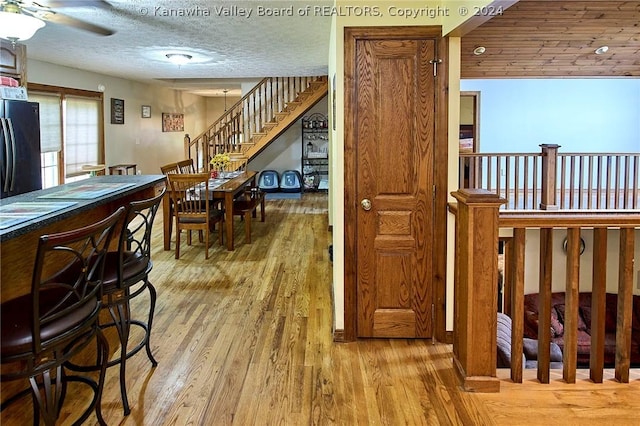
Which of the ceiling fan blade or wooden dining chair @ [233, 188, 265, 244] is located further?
wooden dining chair @ [233, 188, 265, 244]

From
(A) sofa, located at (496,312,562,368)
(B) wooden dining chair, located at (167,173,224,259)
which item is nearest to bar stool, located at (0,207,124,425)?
(A) sofa, located at (496,312,562,368)

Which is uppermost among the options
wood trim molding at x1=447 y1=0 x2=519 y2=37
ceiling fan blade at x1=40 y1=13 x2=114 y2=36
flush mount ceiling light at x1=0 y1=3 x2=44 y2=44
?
ceiling fan blade at x1=40 y1=13 x2=114 y2=36

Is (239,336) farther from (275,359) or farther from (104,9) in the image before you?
(104,9)

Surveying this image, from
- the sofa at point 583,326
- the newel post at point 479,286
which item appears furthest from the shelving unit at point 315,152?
the newel post at point 479,286

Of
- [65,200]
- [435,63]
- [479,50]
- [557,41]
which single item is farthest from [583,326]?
[65,200]

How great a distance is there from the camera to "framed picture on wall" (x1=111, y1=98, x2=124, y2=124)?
9.04 m

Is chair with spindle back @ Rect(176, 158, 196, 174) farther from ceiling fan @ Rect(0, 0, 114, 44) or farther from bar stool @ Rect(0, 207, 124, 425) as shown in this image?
bar stool @ Rect(0, 207, 124, 425)

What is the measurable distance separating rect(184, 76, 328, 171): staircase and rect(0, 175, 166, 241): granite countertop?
5.57 m

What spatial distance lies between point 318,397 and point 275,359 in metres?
0.54

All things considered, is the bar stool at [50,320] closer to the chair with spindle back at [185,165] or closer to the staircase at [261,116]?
the chair with spindle back at [185,165]

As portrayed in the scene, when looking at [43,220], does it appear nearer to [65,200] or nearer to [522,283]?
[65,200]

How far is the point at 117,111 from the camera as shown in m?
9.20

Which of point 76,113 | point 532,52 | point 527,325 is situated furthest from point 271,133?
point 527,325

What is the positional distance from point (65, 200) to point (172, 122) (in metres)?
10.0
